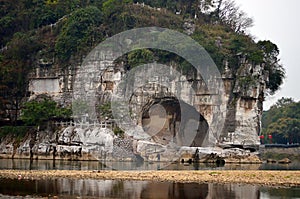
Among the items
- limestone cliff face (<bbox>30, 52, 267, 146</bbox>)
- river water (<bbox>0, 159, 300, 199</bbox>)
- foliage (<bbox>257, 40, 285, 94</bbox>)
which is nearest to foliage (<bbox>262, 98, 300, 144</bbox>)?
foliage (<bbox>257, 40, 285, 94</bbox>)

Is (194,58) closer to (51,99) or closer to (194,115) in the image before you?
(194,115)

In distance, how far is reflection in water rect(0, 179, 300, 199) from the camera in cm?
2317

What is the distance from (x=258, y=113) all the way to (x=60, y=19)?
24593 millimetres

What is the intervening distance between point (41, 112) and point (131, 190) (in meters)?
28.6

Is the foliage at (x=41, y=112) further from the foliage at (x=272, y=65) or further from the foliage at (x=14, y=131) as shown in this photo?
the foliage at (x=272, y=65)

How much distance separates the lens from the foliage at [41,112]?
5153 cm

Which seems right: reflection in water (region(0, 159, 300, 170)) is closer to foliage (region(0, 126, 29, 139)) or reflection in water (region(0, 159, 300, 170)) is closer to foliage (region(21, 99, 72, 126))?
foliage (region(21, 99, 72, 126))

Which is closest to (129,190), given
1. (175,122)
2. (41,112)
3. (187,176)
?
(187,176)

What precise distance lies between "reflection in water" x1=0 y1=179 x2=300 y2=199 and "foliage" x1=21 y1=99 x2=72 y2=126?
924 inches

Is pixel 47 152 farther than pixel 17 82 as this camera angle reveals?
No

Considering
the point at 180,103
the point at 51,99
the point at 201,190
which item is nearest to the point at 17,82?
the point at 51,99

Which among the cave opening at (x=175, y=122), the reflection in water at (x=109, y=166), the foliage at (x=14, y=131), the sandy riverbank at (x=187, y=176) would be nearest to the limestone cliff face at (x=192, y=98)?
the cave opening at (x=175, y=122)

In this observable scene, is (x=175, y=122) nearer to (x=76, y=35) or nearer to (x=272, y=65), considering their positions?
(x=272, y=65)

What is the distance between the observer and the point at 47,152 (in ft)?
167
